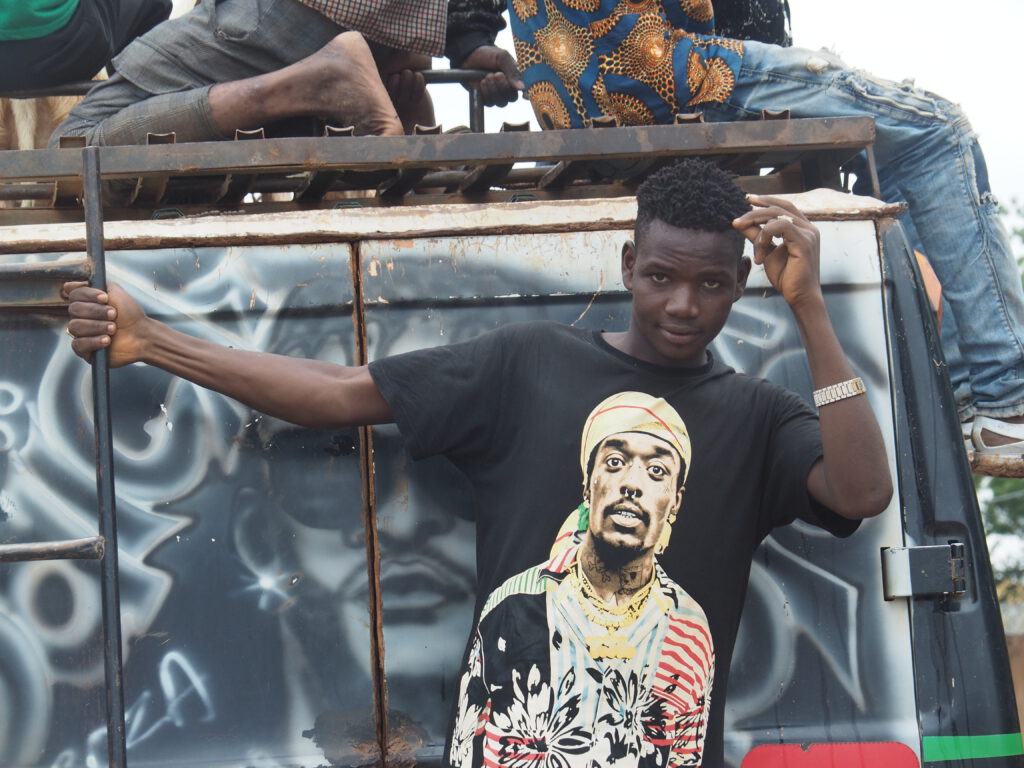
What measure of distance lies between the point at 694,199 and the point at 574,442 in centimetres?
47

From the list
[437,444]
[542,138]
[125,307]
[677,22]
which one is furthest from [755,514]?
[677,22]

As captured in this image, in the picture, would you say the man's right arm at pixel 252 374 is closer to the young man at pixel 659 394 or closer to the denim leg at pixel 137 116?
the young man at pixel 659 394

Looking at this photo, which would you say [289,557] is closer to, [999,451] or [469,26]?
[999,451]

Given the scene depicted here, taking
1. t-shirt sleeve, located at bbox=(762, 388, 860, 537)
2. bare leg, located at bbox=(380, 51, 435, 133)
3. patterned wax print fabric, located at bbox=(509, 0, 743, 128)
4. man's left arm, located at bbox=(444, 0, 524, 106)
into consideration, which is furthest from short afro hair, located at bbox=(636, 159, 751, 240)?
man's left arm, located at bbox=(444, 0, 524, 106)

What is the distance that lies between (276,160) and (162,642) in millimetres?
907

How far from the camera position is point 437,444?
220 centimetres

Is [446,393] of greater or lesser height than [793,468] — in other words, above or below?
above

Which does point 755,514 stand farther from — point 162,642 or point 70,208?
point 70,208

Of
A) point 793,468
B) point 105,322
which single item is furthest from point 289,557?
point 793,468

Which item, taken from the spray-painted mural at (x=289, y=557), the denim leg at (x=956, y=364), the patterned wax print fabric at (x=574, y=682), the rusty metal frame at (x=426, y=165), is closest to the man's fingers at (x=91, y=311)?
the spray-painted mural at (x=289, y=557)

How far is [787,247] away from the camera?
2.17 meters

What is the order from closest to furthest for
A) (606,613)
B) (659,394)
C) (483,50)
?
(606,613)
(659,394)
(483,50)

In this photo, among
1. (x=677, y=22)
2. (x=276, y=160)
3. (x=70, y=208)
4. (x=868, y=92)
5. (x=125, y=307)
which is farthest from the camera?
(x=677, y=22)

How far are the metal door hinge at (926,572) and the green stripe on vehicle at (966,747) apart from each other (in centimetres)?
25
